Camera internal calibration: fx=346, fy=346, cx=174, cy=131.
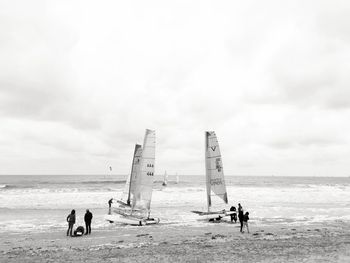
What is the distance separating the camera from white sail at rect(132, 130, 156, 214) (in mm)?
26016

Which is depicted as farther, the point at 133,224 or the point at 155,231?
the point at 133,224

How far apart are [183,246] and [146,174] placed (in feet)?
33.3

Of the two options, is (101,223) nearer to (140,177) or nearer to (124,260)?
(140,177)

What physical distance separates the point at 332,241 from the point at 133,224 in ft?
45.1

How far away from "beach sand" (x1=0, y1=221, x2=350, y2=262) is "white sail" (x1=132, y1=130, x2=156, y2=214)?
3589 mm

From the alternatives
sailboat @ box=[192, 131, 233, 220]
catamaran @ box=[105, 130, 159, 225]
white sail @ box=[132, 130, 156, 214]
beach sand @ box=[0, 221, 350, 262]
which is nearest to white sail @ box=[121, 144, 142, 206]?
catamaran @ box=[105, 130, 159, 225]

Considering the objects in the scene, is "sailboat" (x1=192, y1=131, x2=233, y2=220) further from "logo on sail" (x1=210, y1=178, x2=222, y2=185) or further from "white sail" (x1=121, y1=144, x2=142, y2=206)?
"white sail" (x1=121, y1=144, x2=142, y2=206)

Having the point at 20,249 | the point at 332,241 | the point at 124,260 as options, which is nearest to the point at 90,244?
the point at 20,249

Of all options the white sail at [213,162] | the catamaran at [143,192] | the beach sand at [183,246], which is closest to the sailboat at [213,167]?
the white sail at [213,162]

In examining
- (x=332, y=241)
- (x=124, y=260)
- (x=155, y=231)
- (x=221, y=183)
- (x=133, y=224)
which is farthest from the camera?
(x=221, y=183)

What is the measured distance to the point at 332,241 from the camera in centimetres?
1770

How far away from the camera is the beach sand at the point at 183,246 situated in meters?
14.2

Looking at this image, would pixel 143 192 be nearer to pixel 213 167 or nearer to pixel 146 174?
pixel 146 174

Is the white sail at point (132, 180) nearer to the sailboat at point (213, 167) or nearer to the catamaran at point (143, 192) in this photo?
the catamaran at point (143, 192)
